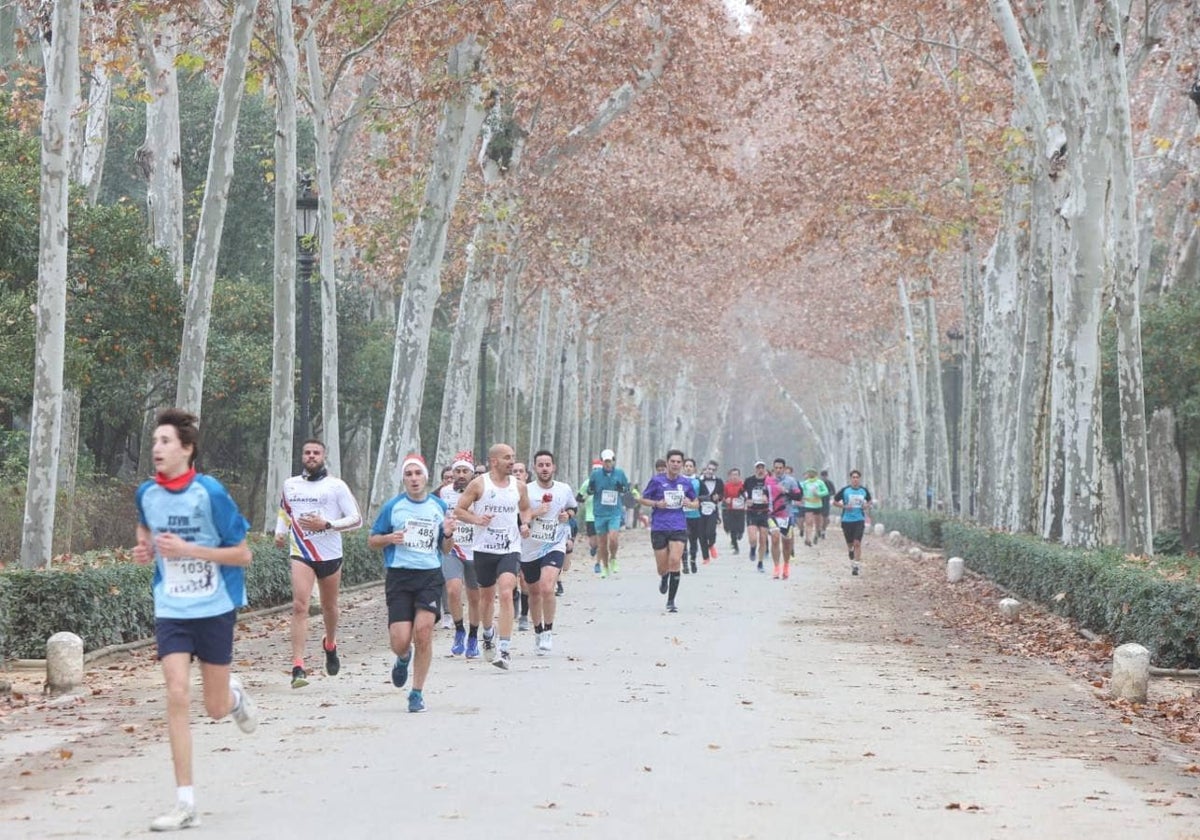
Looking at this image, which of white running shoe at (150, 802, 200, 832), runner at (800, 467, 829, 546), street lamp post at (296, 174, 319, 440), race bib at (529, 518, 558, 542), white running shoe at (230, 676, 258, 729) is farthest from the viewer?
runner at (800, 467, 829, 546)

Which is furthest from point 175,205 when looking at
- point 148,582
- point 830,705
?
point 830,705

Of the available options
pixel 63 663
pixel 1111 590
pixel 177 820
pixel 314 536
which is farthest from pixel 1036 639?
pixel 177 820

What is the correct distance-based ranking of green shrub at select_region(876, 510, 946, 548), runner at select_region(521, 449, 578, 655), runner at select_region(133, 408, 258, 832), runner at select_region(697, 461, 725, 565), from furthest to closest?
green shrub at select_region(876, 510, 946, 548)
runner at select_region(697, 461, 725, 565)
runner at select_region(521, 449, 578, 655)
runner at select_region(133, 408, 258, 832)

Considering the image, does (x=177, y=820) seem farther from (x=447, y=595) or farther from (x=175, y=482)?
(x=447, y=595)

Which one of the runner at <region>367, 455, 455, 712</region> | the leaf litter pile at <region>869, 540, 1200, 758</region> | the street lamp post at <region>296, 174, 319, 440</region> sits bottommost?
the leaf litter pile at <region>869, 540, 1200, 758</region>

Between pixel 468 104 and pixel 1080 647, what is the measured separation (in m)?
15.2

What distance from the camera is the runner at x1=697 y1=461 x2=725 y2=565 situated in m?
35.3

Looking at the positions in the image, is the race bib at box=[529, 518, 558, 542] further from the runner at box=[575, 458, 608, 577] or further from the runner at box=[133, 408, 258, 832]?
the runner at box=[133, 408, 258, 832]

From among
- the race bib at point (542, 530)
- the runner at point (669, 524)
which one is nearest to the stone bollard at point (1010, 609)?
the runner at point (669, 524)

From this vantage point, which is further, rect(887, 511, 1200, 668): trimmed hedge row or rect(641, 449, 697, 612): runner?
rect(641, 449, 697, 612): runner

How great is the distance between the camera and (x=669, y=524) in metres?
23.9

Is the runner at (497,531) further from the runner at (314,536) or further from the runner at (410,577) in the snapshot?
the runner at (410,577)

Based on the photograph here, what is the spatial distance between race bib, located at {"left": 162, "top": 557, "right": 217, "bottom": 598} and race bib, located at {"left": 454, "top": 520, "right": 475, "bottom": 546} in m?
8.41

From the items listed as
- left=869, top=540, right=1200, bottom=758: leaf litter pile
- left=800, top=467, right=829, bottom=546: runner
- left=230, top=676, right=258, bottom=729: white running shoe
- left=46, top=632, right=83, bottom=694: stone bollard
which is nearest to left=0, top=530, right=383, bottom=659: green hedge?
left=46, top=632, right=83, bottom=694: stone bollard
